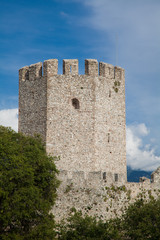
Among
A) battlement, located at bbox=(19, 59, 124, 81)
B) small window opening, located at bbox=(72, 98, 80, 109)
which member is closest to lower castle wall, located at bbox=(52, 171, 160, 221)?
small window opening, located at bbox=(72, 98, 80, 109)

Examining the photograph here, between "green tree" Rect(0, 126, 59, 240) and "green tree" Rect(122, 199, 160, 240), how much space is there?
16.4ft

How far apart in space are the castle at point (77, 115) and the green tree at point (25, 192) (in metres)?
5.73

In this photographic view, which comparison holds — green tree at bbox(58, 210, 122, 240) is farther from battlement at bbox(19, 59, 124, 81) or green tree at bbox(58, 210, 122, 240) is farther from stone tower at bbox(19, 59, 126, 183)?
battlement at bbox(19, 59, 124, 81)

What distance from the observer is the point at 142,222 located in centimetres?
2958

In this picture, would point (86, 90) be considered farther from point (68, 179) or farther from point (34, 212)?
point (34, 212)

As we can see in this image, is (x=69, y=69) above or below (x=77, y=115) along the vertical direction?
above

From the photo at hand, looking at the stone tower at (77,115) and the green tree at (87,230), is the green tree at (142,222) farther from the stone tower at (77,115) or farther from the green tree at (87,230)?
the stone tower at (77,115)

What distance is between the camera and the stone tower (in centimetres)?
3841

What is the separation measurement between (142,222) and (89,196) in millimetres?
4391

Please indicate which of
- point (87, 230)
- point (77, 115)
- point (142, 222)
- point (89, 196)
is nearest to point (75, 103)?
point (77, 115)

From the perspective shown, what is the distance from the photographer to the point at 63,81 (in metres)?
39.3

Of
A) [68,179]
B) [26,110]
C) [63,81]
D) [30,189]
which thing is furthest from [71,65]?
[30,189]

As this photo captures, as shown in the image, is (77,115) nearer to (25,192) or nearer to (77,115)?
(77,115)

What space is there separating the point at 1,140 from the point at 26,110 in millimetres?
10304
